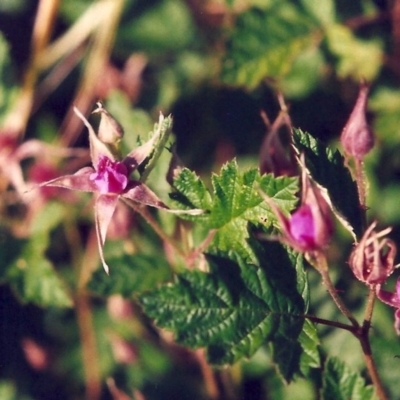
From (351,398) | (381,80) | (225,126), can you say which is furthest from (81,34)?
(351,398)

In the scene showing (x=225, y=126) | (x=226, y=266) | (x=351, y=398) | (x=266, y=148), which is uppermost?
(x=266, y=148)

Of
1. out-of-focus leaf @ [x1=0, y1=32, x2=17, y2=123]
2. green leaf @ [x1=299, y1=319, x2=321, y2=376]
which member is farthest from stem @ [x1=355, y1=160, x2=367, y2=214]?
out-of-focus leaf @ [x1=0, y1=32, x2=17, y2=123]

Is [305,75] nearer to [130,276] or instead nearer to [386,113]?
[386,113]

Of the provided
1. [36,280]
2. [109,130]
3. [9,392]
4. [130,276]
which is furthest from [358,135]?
[9,392]

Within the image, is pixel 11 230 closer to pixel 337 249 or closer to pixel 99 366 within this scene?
pixel 99 366

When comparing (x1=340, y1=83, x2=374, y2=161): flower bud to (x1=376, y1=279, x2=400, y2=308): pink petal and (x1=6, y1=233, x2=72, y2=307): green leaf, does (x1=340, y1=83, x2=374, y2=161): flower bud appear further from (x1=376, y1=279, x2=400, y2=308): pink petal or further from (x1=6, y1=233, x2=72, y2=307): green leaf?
(x1=6, y1=233, x2=72, y2=307): green leaf
